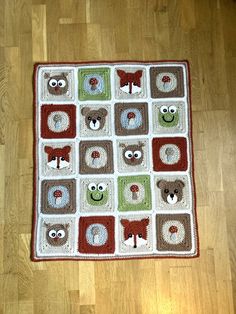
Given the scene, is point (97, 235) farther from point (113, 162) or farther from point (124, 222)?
point (113, 162)

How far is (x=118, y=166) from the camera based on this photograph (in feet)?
4.31

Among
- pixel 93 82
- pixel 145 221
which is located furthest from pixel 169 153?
pixel 93 82

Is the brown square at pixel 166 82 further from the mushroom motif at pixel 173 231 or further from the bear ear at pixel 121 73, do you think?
the mushroom motif at pixel 173 231

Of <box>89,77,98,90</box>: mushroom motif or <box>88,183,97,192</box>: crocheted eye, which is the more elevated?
<box>89,77,98,90</box>: mushroom motif

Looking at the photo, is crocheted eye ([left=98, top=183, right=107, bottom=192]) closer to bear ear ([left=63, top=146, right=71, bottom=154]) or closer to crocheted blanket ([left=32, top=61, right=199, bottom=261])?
crocheted blanket ([left=32, top=61, right=199, bottom=261])

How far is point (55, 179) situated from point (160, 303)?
0.45 m

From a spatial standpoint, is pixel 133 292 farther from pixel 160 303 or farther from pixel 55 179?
pixel 55 179

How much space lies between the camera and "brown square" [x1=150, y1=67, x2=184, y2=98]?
4.43 ft

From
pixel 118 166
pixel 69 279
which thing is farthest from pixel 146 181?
pixel 69 279

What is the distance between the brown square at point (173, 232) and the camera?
4.18 feet

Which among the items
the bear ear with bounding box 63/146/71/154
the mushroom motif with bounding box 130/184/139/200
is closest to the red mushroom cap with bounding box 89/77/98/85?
the bear ear with bounding box 63/146/71/154

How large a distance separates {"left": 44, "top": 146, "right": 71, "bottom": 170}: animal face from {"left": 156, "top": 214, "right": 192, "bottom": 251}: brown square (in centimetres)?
31

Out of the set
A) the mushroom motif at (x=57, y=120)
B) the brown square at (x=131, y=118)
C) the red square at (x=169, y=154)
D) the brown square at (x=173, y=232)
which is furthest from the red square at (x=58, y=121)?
the brown square at (x=173, y=232)

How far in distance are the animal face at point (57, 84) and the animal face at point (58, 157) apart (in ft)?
0.56
